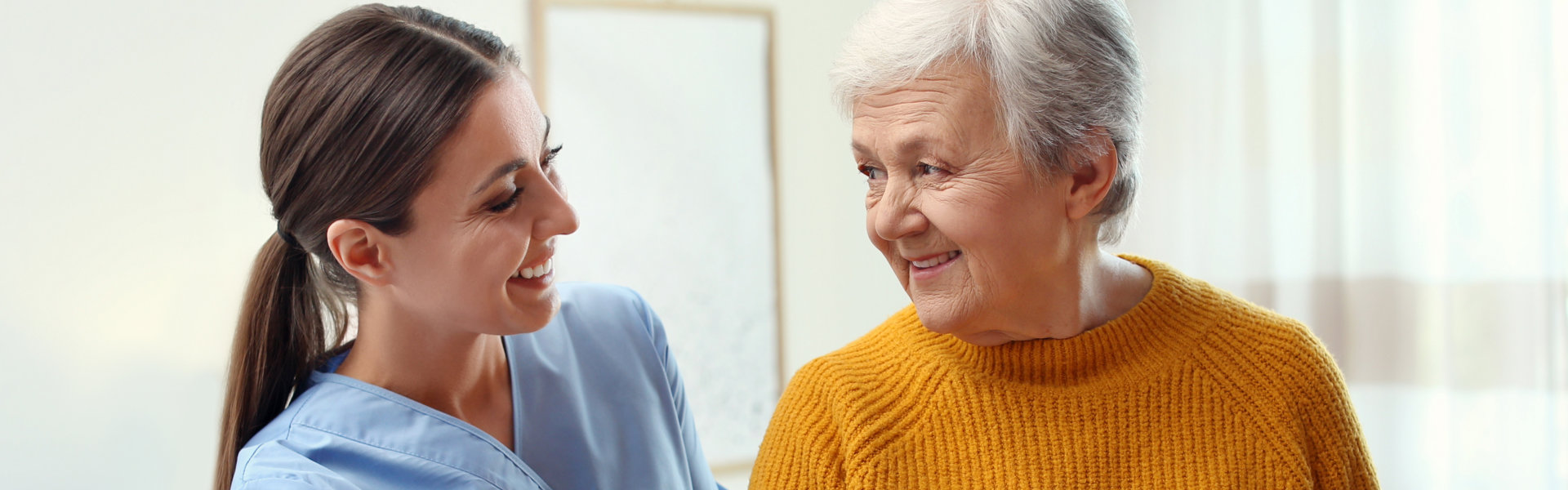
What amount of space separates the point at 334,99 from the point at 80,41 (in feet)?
4.44

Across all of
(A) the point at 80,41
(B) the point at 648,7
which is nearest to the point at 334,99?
(A) the point at 80,41

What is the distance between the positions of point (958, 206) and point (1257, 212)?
189 cm

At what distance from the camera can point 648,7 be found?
260cm

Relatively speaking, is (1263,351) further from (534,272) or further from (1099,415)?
(534,272)

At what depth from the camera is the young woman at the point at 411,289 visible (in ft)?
3.82

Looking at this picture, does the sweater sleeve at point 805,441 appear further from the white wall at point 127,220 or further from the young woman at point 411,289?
the white wall at point 127,220

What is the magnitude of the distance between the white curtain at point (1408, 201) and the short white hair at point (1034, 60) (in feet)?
4.91

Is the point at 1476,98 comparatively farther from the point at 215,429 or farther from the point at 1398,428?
the point at 215,429

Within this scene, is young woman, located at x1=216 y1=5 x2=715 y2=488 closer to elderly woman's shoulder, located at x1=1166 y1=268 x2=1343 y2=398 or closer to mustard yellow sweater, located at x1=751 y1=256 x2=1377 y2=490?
mustard yellow sweater, located at x1=751 y1=256 x2=1377 y2=490

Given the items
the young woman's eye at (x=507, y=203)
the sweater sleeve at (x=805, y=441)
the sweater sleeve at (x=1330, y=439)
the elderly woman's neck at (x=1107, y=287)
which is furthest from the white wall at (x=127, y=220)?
the sweater sleeve at (x=1330, y=439)

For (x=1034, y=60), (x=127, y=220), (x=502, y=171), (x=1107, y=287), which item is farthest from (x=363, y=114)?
(x=127, y=220)

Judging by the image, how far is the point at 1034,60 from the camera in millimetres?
1034

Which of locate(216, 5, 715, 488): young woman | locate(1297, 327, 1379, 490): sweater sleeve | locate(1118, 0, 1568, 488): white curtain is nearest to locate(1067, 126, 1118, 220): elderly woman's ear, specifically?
locate(1297, 327, 1379, 490): sweater sleeve

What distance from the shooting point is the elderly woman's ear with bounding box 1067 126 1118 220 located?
1.10m
